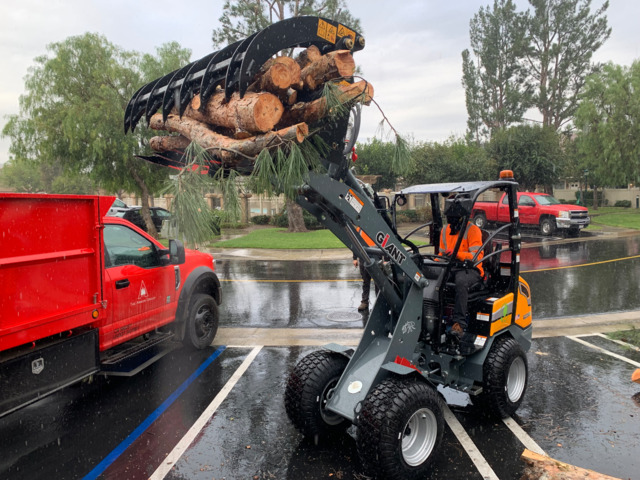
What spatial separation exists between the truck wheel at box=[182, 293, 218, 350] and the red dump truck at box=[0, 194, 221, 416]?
608 mm

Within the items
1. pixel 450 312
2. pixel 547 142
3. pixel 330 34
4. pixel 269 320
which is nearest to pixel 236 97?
pixel 330 34

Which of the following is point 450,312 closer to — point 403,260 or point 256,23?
point 403,260

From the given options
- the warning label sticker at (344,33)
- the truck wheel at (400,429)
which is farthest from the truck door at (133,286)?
the warning label sticker at (344,33)

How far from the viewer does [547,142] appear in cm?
2784

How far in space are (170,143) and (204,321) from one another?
3.19m

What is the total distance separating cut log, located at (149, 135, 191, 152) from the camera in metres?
4.22

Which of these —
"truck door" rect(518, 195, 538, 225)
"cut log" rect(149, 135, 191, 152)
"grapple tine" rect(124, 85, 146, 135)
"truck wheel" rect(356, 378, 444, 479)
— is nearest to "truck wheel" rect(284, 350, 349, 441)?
"truck wheel" rect(356, 378, 444, 479)

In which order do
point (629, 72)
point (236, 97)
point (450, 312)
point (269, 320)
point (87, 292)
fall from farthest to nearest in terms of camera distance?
point (629, 72), point (269, 320), point (450, 312), point (87, 292), point (236, 97)

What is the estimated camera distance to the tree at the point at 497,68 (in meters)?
42.6

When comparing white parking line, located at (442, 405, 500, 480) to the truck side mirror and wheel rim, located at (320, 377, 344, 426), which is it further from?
the truck side mirror

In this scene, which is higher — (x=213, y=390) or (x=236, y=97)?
(x=236, y=97)

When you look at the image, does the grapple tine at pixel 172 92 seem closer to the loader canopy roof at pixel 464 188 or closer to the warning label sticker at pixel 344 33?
the warning label sticker at pixel 344 33

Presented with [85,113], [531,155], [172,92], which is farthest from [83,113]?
[531,155]

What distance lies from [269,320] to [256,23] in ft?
67.0
